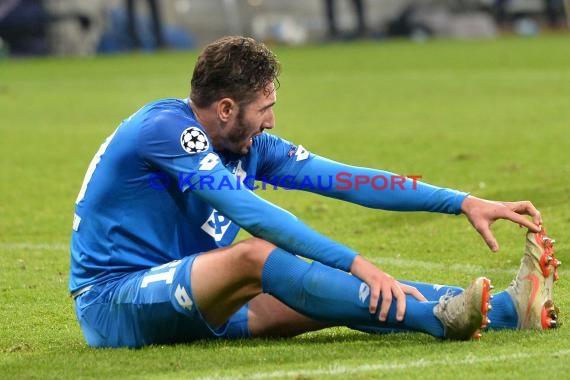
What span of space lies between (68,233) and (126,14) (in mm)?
33637

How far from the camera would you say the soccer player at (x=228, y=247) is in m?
5.29

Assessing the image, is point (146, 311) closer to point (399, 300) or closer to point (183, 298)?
point (183, 298)

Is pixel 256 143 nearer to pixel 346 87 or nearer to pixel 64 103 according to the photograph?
pixel 64 103

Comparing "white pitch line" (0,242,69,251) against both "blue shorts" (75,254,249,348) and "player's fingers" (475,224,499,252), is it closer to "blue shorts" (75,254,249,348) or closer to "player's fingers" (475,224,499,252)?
"blue shorts" (75,254,249,348)

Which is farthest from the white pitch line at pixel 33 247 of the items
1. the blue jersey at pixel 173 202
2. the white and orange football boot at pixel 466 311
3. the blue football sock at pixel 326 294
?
the white and orange football boot at pixel 466 311

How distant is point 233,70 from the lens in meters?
5.50

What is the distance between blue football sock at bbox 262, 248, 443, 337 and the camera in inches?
209

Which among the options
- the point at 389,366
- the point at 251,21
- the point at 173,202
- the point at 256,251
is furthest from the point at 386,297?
the point at 251,21

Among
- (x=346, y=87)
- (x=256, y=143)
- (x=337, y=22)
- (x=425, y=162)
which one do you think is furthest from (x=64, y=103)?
(x=337, y=22)

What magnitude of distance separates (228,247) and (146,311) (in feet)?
1.52

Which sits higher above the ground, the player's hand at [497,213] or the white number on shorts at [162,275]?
the player's hand at [497,213]

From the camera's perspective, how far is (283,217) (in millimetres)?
5258

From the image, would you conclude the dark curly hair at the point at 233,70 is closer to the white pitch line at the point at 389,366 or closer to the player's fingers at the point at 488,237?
the player's fingers at the point at 488,237

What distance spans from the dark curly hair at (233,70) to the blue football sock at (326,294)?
72 centimetres
